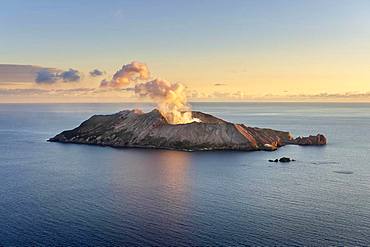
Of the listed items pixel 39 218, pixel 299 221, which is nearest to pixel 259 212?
pixel 299 221

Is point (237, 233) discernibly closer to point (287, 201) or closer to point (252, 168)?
point (287, 201)

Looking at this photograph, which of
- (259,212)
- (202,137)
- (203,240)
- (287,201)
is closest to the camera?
(203,240)

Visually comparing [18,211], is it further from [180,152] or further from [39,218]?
[180,152]

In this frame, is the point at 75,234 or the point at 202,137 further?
the point at 202,137

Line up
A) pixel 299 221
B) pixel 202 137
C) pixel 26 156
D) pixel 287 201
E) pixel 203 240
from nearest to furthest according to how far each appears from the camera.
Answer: pixel 203 240, pixel 299 221, pixel 287 201, pixel 26 156, pixel 202 137

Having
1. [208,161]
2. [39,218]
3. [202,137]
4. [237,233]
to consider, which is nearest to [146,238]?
[237,233]

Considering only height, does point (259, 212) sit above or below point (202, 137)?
below
